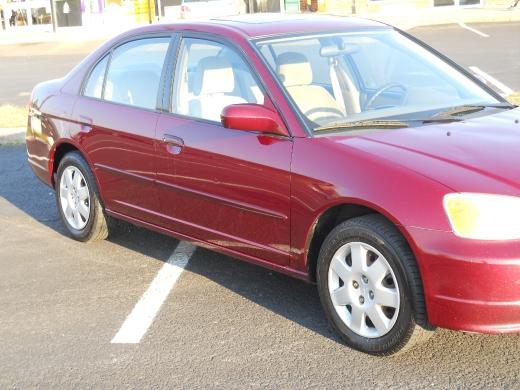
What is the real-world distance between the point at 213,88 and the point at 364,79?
92 cm

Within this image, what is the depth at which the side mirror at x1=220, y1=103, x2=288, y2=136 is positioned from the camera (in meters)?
4.35

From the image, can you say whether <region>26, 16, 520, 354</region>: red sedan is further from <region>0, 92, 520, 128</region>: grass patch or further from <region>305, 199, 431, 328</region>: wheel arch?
<region>0, 92, 520, 128</region>: grass patch

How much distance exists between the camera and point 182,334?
14.5ft

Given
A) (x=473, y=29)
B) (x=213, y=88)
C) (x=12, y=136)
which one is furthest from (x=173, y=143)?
(x=473, y=29)

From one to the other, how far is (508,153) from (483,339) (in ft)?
3.21

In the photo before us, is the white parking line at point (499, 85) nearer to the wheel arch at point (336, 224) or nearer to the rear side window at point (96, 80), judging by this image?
the rear side window at point (96, 80)

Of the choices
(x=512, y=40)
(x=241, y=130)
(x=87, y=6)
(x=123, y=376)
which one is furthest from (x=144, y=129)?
(x=87, y=6)

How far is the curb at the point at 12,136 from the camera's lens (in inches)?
400

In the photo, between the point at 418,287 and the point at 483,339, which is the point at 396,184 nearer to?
the point at 418,287

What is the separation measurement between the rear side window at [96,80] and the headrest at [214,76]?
1081mm

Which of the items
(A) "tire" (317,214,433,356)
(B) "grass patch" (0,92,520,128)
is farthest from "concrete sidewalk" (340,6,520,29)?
(A) "tire" (317,214,433,356)

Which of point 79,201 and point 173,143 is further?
point 79,201

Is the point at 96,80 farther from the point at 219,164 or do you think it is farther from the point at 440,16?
the point at 440,16

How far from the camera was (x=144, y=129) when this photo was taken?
5.24 m
